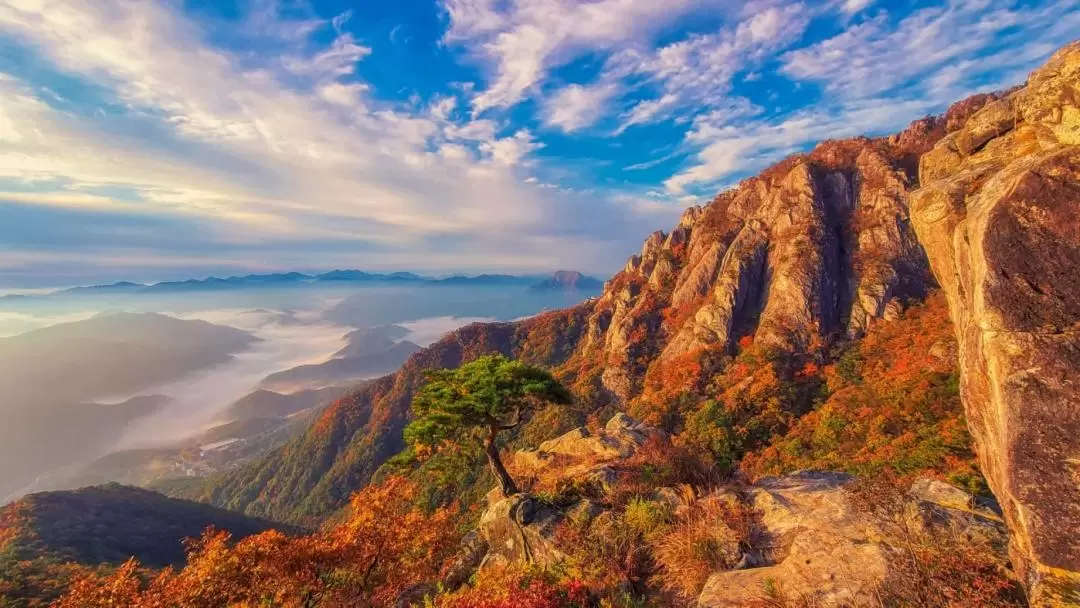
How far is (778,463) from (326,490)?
103944 millimetres

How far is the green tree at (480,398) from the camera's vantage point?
1520 centimetres

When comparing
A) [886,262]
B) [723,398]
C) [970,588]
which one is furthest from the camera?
[886,262]

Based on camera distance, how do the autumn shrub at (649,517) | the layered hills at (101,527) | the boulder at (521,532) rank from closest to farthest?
the autumn shrub at (649,517) → the boulder at (521,532) → the layered hills at (101,527)

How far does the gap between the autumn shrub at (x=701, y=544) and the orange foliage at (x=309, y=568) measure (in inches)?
297

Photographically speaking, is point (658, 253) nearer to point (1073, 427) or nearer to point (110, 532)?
point (1073, 427)

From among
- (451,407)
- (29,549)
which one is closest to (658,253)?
(451,407)

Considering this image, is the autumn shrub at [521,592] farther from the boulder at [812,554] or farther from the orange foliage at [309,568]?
the orange foliage at [309,568]

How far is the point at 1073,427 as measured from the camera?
5684mm

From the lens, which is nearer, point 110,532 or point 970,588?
point 970,588

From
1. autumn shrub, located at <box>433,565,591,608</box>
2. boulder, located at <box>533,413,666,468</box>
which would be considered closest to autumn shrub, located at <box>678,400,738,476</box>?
boulder, located at <box>533,413,666,468</box>

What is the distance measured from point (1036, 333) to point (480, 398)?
1310 centimetres

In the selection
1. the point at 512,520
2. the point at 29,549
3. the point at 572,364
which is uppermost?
the point at 512,520

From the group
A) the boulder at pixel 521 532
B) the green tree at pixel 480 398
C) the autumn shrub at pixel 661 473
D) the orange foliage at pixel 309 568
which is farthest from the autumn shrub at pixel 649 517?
the orange foliage at pixel 309 568

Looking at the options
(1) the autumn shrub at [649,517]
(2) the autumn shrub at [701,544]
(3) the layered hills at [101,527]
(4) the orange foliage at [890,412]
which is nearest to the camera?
(2) the autumn shrub at [701,544]
